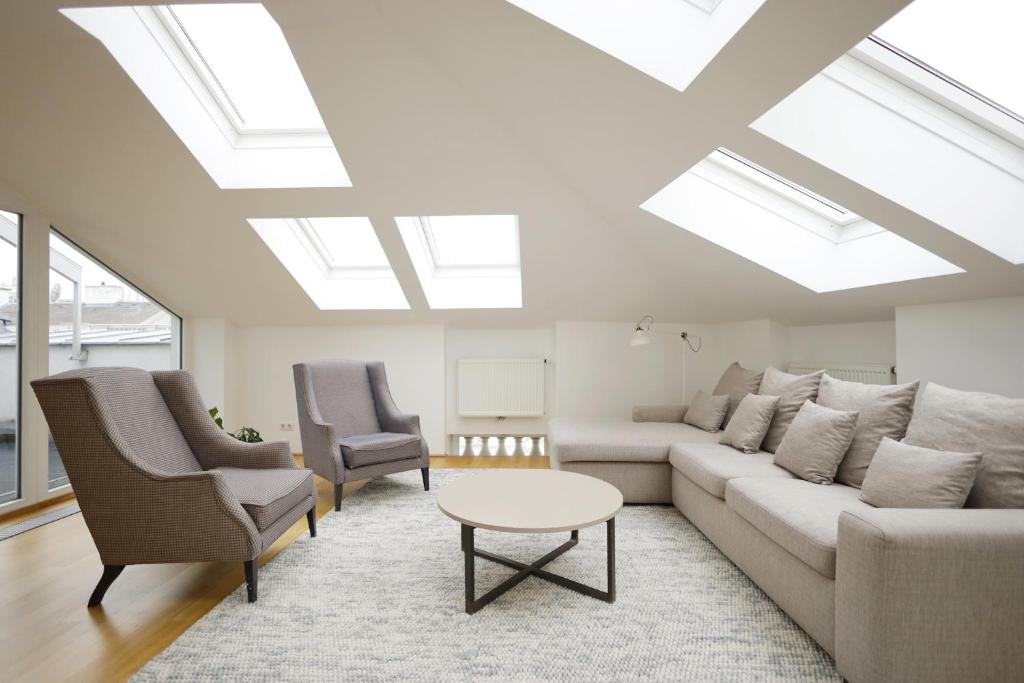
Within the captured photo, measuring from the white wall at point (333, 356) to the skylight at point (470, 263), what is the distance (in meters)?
0.54

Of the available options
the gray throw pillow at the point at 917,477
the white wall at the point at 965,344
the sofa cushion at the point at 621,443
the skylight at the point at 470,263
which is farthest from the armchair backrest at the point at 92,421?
the white wall at the point at 965,344

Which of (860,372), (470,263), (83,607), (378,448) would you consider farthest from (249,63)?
(860,372)

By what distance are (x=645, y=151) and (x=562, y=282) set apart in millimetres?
2052

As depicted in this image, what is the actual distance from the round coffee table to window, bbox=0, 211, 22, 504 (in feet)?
10.7

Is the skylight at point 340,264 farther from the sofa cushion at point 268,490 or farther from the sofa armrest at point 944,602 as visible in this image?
the sofa armrest at point 944,602

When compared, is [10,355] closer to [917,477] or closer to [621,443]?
[621,443]

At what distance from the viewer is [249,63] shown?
127 inches

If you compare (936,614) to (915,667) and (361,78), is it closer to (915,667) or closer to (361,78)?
(915,667)

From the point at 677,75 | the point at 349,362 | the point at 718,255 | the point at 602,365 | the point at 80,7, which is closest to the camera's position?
the point at 677,75

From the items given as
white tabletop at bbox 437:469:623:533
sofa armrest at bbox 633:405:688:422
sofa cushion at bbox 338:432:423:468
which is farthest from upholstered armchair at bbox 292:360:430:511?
sofa armrest at bbox 633:405:688:422

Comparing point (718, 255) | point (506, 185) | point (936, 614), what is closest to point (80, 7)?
point (506, 185)

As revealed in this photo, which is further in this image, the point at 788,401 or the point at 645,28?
the point at 788,401

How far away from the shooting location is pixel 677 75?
215cm

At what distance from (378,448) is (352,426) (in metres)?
0.50
